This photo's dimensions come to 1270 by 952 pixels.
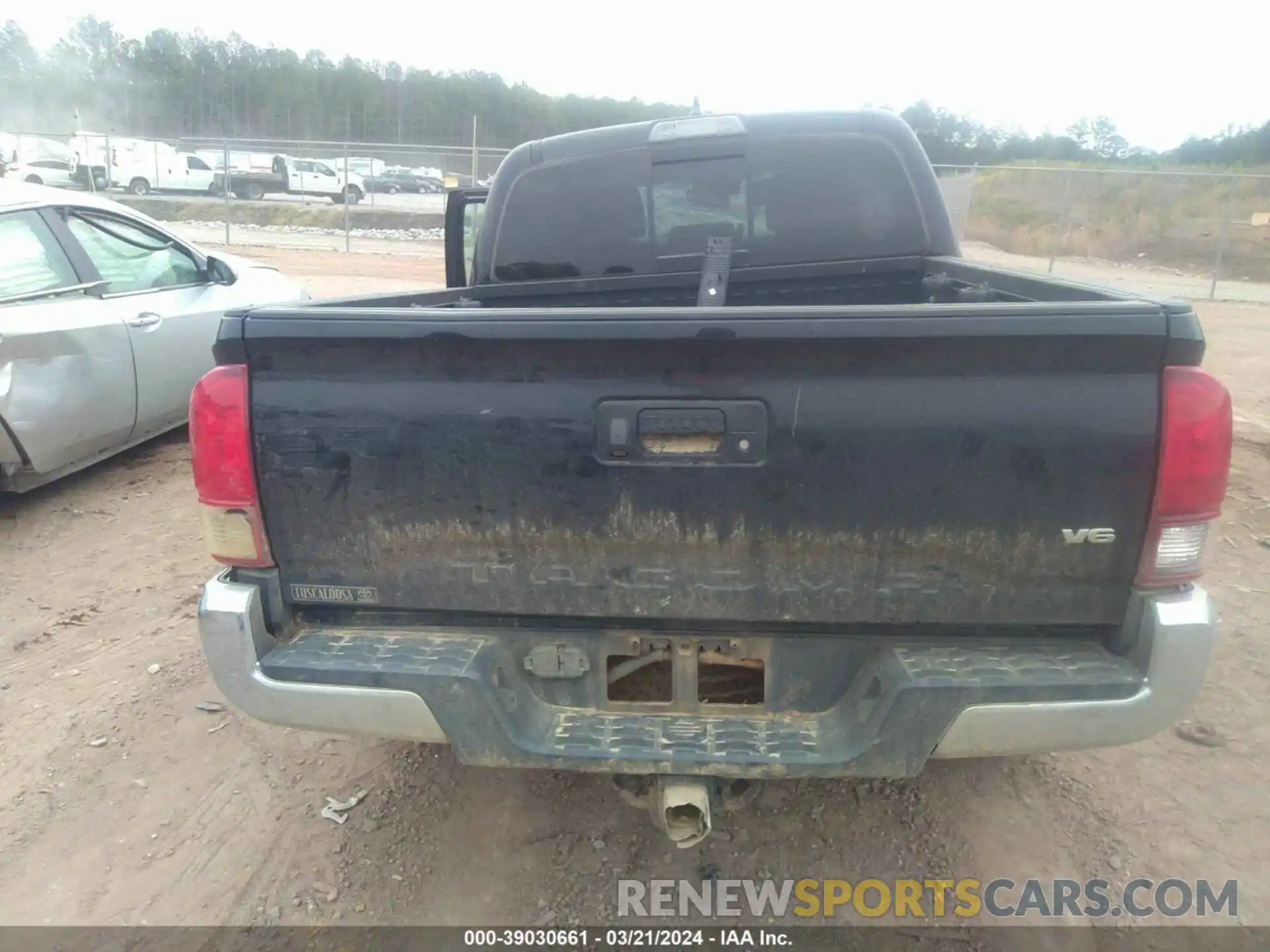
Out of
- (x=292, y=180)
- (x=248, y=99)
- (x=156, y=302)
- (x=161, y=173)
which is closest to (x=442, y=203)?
(x=292, y=180)

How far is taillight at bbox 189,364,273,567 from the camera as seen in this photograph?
6.75 ft

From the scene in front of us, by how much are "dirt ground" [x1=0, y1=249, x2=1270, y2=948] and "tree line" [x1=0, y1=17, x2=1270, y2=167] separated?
53.5 metres

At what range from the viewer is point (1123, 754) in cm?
311

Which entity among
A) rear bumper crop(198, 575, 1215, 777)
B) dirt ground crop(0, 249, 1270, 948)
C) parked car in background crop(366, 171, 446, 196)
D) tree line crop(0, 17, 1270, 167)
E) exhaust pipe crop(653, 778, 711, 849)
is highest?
tree line crop(0, 17, 1270, 167)

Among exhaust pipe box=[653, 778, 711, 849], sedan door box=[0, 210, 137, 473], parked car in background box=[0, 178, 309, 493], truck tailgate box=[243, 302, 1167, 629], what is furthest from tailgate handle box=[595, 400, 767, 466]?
sedan door box=[0, 210, 137, 473]

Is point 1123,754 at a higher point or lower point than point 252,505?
lower

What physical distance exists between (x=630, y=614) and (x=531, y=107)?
6913 centimetres

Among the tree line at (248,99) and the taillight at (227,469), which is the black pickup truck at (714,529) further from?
the tree line at (248,99)

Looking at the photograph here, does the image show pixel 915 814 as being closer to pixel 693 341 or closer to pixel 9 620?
pixel 693 341

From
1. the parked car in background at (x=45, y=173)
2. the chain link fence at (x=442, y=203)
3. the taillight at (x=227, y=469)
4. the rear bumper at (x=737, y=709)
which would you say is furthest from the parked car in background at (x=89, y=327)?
the parked car in background at (x=45, y=173)

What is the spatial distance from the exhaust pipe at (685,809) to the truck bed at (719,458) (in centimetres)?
38

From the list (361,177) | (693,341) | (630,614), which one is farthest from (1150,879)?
(361,177)

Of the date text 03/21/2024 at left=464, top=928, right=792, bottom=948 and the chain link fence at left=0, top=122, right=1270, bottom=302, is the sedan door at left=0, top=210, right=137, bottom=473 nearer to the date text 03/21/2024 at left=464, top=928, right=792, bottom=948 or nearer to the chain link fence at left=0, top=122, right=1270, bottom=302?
the date text 03/21/2024 at left=464, top=928, right=792, bottom=948

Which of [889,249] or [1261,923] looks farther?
[889,249]
